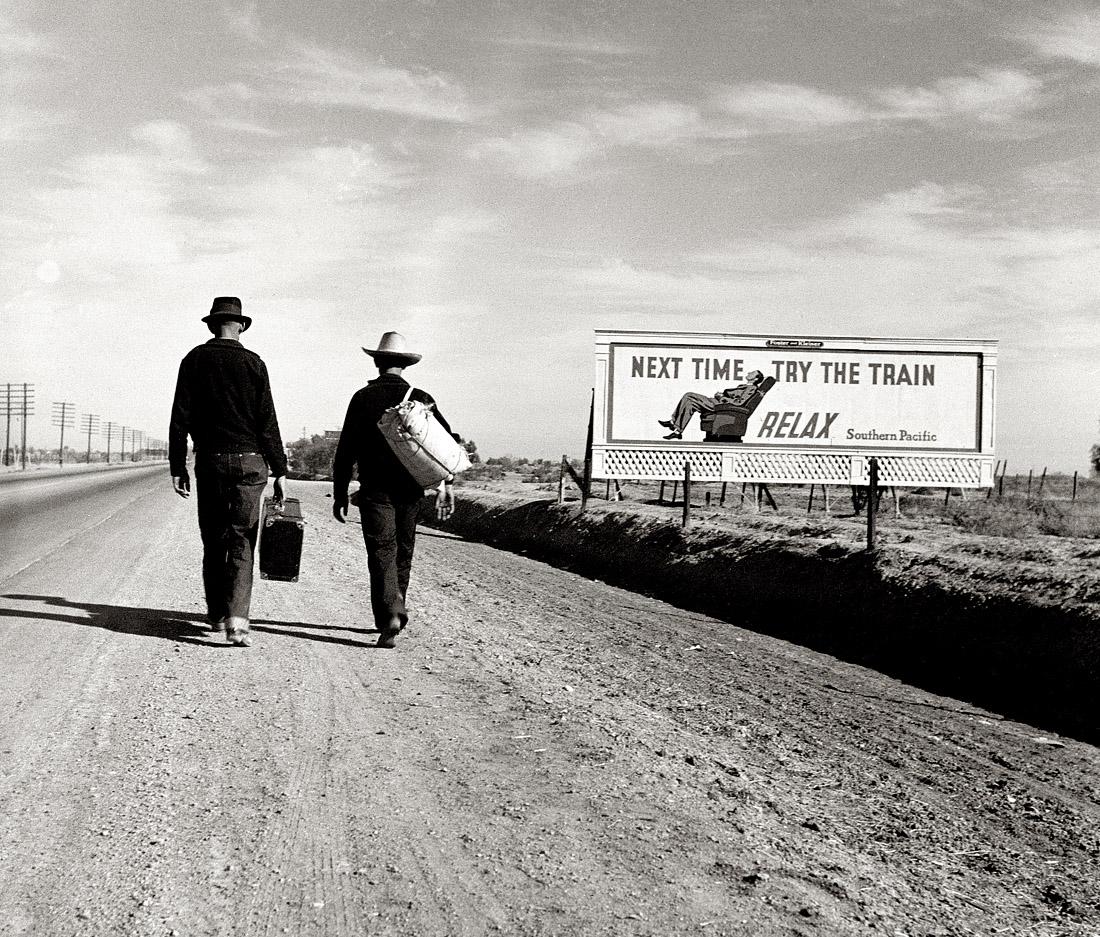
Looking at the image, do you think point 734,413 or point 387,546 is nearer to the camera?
point 387,546

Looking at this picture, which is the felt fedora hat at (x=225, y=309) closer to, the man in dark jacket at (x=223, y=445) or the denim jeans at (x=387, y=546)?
the man in dark jacket at (x=223, y=445)

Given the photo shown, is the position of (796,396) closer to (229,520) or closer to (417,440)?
(417,440)

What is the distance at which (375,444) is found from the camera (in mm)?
7363

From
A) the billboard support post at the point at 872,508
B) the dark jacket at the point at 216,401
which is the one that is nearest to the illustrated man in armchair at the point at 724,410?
the billboard support post at the point at 872,508

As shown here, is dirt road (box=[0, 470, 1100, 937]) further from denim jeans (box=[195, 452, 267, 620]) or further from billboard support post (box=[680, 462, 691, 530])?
billboard support post (box=[680, 462, 691, 530])

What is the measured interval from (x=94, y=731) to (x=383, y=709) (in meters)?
1.40

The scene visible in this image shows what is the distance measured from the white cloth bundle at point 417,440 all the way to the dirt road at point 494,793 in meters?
1.26

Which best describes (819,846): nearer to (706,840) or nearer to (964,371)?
(706,840)

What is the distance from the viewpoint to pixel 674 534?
16078 mm

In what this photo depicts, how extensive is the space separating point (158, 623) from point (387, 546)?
73.0 inches

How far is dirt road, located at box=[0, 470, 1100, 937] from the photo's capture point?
10.5ft

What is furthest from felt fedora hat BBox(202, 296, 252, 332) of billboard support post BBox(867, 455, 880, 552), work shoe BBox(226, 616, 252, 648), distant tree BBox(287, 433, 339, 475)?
distant tree BBox(287, 433, 339, 475)

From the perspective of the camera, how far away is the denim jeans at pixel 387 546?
7.14 m

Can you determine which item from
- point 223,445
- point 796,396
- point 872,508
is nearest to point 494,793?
point 223,445
